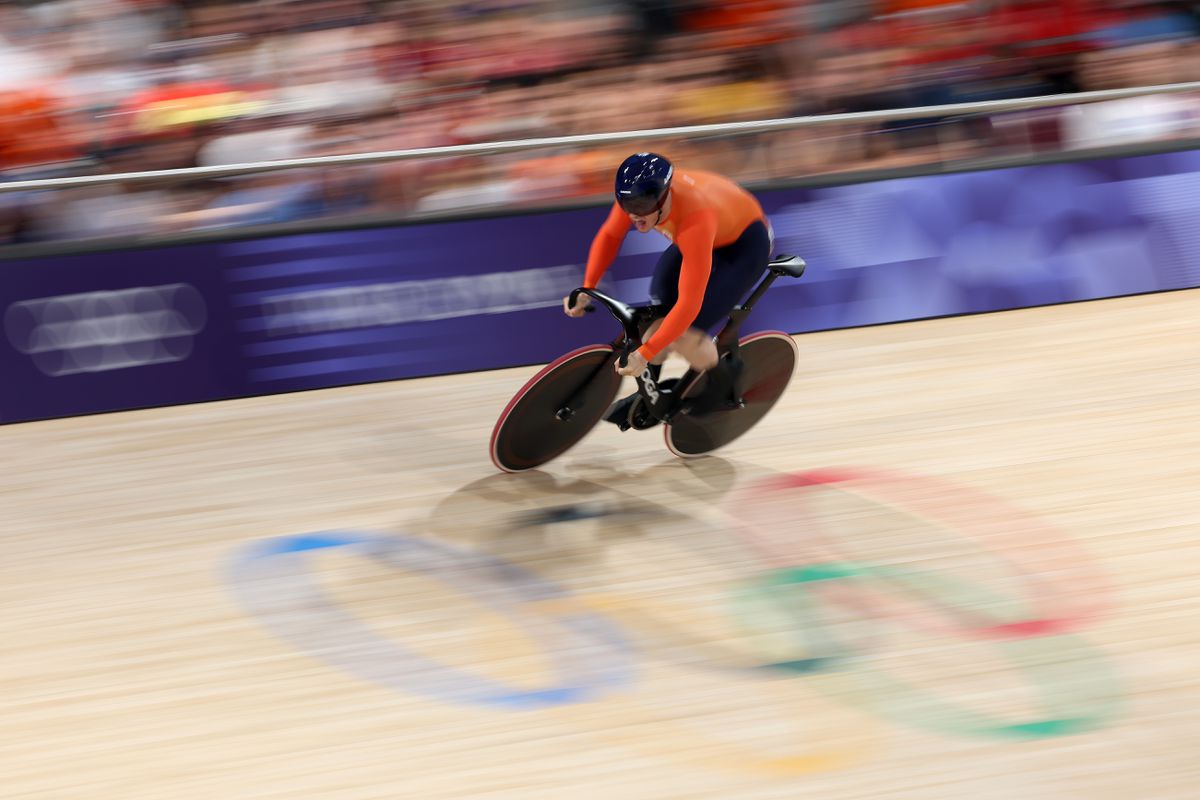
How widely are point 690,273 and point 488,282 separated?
194cm

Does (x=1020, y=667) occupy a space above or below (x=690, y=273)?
below

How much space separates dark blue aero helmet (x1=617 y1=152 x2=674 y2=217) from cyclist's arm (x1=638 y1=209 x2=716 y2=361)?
0.44ft

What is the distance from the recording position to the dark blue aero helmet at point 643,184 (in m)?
3.63

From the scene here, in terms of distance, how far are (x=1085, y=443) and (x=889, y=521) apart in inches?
42.1

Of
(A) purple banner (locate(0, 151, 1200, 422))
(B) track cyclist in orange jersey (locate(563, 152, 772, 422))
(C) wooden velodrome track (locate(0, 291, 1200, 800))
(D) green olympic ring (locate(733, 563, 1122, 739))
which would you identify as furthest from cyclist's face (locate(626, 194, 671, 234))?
(A) purple banner (locate(0, 151, 1200, 422))

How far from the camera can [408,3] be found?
591 cm

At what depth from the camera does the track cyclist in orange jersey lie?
369 centimetres

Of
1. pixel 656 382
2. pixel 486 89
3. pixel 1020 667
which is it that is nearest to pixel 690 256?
pixel 656 382

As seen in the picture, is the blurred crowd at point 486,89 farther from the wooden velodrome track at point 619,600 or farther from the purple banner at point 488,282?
the wooden velodrome track at point 619,600

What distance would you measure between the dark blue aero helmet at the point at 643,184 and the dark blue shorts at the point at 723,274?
356mm

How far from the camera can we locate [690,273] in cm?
375

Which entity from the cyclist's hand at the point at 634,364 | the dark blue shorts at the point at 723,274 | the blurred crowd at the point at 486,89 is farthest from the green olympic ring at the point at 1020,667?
the blurred crowd at the point at 486,89

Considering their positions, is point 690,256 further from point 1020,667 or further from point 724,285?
point 1020,667

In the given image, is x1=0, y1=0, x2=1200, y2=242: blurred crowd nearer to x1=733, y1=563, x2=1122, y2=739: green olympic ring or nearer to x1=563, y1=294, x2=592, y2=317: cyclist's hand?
x1=563, y1=294, x2=592, y2=317: cyclist's hand
